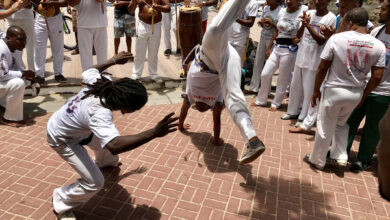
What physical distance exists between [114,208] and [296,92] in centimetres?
366

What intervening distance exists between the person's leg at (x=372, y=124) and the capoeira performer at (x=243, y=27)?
9.26 feet

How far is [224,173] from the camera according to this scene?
13.6ft

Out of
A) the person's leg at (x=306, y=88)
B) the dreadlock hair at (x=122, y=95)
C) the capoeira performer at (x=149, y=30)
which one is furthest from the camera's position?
the capoeira performer at (x=149, y=30)

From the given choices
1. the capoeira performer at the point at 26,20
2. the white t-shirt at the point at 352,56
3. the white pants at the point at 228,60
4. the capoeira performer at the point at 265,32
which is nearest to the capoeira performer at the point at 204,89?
the white pants at the point at 228,60

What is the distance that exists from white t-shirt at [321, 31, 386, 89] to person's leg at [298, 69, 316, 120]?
136cm

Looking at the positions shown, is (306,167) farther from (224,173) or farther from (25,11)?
(25,11)

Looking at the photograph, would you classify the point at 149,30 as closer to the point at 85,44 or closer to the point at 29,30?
the point at 85,44

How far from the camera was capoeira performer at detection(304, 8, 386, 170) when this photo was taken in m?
3.62

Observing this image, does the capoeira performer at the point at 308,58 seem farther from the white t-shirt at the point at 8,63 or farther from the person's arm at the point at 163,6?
the white t-shirt at the point at 8,63

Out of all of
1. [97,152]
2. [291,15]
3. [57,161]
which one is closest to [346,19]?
[291,15]

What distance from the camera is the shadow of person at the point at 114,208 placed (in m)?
3.33

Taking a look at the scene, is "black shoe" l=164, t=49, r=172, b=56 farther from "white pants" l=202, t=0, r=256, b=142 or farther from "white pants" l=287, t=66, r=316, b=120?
"white pants" l=202, t=0, r=256, b=142

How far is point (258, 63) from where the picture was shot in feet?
21.6

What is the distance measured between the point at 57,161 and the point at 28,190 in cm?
60
